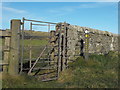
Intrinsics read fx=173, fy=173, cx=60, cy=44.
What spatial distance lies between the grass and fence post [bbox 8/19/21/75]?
0.46 m

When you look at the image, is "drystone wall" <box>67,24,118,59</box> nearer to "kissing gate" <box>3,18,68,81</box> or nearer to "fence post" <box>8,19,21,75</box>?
"kissing gate" <box>3,18,68,81</box>

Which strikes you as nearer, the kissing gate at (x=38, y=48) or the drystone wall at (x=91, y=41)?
the kissing gate at (x=38, y=48)

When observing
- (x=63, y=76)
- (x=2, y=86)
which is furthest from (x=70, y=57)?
(x=2, y=86)

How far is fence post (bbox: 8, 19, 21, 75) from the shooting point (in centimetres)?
691

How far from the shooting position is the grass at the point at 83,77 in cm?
626

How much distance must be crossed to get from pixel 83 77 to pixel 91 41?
467 centimetres

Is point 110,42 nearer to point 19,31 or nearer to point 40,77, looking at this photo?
point 40,77

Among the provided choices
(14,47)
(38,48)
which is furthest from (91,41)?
(14,47)

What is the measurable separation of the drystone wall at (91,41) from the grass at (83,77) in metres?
0.78

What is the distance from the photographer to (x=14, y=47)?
6984mm

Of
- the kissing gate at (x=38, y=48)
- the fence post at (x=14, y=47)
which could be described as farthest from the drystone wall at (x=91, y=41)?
the fence post at (x=14, y=47)

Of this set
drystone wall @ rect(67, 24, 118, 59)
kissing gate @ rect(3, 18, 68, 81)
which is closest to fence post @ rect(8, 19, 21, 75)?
kissing gate @ rect(3, 18, 68, 81)

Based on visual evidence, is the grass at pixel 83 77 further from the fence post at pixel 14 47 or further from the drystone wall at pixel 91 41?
the drystone wall at pixel 91 41

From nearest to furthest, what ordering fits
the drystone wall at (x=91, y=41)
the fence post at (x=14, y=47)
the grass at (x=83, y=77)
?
the grass at (x=83, y=77), the fence post at (x=14, y=47), the drystone wall at (x=91, y=41)
